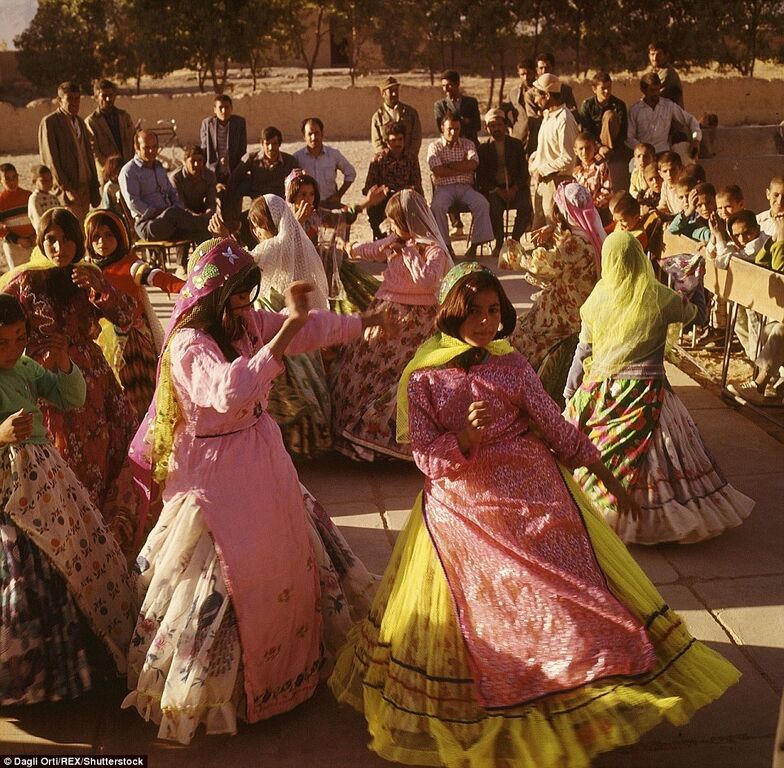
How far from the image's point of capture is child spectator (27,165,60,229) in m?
9.28

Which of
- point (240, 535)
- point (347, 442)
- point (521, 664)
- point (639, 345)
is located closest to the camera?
point (521, 664)

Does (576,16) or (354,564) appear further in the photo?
(576,16)

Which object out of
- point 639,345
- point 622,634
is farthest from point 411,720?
point 639,345

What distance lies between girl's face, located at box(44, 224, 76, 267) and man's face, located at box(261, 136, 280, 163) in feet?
20.0

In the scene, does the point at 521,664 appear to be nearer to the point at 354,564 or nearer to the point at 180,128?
the point at 354,564

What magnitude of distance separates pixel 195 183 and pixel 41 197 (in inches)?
83.5

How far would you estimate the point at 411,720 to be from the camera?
136 inches

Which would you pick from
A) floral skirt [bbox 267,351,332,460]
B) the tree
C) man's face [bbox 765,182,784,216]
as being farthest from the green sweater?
the tree

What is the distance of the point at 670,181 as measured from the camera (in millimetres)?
9383

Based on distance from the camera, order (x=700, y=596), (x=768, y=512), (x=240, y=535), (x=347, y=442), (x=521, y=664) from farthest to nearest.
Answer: (x=347, y=442), (x=768, y=512), (x=700, y=596), (x=240, y=535), (x=521, y=664)

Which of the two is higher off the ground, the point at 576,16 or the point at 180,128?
the point at 576,16

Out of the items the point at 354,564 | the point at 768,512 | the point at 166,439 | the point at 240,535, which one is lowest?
the point at 768,512

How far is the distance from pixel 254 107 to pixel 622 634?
21.3 meters

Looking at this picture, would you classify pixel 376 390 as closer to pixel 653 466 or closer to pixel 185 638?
pixel 653 466
